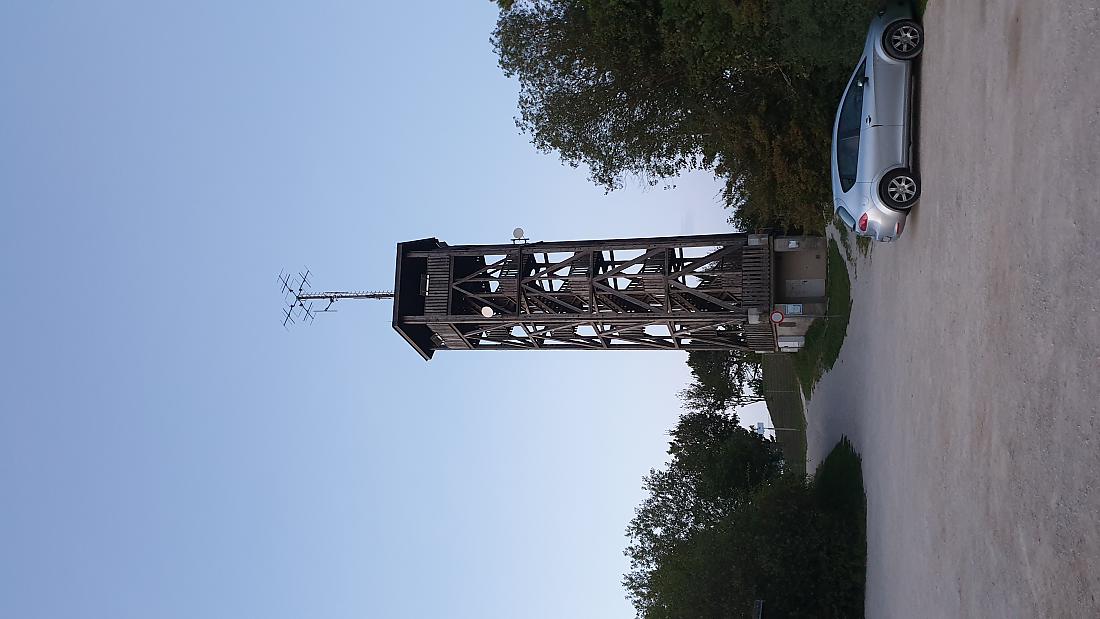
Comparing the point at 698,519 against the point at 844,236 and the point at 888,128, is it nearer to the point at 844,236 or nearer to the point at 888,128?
the point at 844,236

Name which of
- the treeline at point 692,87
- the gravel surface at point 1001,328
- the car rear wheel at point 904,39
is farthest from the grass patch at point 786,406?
the car rear wheel at point 904,39

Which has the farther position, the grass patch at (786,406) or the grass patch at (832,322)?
the grass patch at (786,406)

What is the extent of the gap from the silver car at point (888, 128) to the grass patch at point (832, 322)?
28.2 feet

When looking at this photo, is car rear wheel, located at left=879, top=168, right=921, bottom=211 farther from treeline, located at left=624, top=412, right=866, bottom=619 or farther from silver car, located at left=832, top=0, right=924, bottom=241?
treeline, located at left=624, top=412, right=866, bottom=619

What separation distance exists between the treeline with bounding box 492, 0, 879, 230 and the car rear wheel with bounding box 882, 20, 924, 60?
272cm

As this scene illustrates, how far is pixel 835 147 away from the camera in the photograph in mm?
17016

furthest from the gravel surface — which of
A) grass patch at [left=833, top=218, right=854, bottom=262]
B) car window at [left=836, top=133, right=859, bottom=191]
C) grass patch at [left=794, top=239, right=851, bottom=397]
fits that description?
grass patch at [left=794, top=239, right=851, bottom=397]

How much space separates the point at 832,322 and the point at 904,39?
40.4 ft

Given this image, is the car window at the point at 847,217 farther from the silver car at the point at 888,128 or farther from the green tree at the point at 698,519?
the green tree at the point at 698,519

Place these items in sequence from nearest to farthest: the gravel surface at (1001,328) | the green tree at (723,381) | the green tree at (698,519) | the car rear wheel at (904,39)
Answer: the gravel surface at (1001,328) < the car rear wheel at (904,39) < the green tree at (698,519) < the green tree at (723,381)

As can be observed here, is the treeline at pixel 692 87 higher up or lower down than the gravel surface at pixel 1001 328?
higher up

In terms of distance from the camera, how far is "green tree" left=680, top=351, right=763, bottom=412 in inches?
2037

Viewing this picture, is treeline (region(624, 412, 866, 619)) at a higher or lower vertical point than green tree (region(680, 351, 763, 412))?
lower

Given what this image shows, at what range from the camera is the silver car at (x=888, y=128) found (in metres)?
15.0
